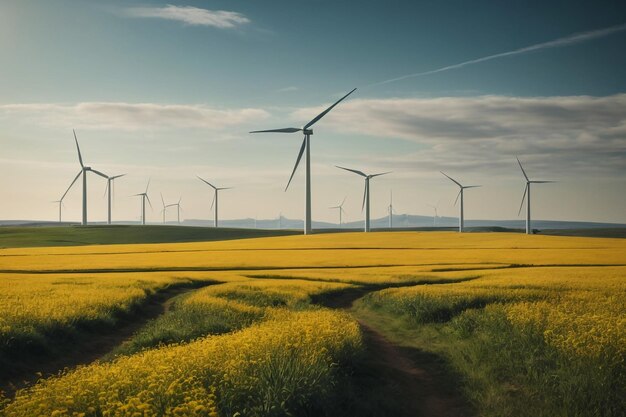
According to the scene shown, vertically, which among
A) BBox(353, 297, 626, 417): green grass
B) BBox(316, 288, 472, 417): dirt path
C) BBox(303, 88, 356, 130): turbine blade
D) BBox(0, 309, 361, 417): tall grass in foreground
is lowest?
BBox(316, 288, 472, 417): dirt path

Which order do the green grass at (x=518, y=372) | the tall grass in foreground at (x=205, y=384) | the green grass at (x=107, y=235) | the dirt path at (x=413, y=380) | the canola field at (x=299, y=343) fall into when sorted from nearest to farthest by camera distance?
1. the tall grass in foreground at (x=205, y=384)
2. the canola field at (x=299, y=343)
3. the green grass at (x=518, y=372)
4. the dirt path at (x=413, y=380)
5. the green grass at (x=107, y=235)

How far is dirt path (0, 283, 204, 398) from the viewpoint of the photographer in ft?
53.3

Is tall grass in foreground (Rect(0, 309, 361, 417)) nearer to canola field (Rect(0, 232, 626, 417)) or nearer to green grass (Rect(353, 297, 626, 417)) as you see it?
canola field (Rect(0, 232, 626, 417))

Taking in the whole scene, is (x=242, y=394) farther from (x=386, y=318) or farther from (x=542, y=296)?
(x=542, y=296)

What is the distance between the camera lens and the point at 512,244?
3081 inches

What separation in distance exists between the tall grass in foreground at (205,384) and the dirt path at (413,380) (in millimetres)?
1845

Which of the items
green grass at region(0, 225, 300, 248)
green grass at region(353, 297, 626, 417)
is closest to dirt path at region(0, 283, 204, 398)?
green grass at region(353, 297, 626, 417)

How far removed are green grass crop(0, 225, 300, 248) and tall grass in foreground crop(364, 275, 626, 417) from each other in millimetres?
108821

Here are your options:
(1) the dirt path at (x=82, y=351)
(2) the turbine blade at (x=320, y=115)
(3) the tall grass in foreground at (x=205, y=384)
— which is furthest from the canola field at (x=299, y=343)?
(2) the turbine blade at (x=320, y=115)

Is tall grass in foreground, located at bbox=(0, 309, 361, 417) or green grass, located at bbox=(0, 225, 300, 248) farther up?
tall grass in foreground, located at bbox=(0, 309, 361, 417)

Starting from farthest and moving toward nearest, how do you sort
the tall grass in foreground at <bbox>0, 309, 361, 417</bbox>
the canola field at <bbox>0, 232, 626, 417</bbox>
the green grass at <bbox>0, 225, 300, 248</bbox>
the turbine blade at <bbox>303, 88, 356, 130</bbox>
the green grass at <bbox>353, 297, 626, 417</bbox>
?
the green grass at <bbox>0, 225, 300, 248</bbox>, the turbine blade at <bbox>303, 88, 356, 130</bbox>, the green grass at <bbox>353, 297, 626, 417</bbox>, the canola field at <bbox>0, 232, 626, 417</bbox>, the tall grass in foreground at <bbox>0, 309, 361, 417</bbox>

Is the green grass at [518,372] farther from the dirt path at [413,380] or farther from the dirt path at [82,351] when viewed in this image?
the dirt path at [82,351]

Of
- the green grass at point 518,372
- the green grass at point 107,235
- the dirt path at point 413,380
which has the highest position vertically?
the green grass at point 518,372

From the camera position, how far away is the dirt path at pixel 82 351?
16.2 meters
